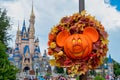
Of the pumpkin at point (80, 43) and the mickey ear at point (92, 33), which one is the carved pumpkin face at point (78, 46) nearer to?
the pumpkin at point (80, 43)

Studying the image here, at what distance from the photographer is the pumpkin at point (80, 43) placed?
317 inches

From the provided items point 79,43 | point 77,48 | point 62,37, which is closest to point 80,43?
point 79,43

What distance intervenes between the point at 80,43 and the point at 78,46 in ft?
0.34

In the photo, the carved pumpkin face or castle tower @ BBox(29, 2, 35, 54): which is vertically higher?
castle tower @ BBox(29, 2, 35, 54)

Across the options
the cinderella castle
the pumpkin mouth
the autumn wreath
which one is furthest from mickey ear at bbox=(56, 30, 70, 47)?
the cinderella castle

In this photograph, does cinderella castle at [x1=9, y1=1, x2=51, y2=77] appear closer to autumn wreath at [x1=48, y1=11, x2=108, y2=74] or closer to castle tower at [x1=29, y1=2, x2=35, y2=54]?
castle tower at [x1=29, y1=2, x2=35, y2=54]

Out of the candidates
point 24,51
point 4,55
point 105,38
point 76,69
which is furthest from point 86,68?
point 24,51

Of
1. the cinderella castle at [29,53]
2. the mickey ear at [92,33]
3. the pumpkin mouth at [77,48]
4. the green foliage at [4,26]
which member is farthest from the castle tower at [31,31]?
the pumpkin mouth at [77,48]

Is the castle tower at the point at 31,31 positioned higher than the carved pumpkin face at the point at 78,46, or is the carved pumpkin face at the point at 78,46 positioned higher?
the castle tower at the point at 31,31

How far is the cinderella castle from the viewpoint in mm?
86125

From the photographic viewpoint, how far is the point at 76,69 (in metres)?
8.17

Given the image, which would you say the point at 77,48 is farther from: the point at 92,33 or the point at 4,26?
the point at 4,26

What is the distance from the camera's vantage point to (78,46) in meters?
8.10

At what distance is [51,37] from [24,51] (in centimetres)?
7831
